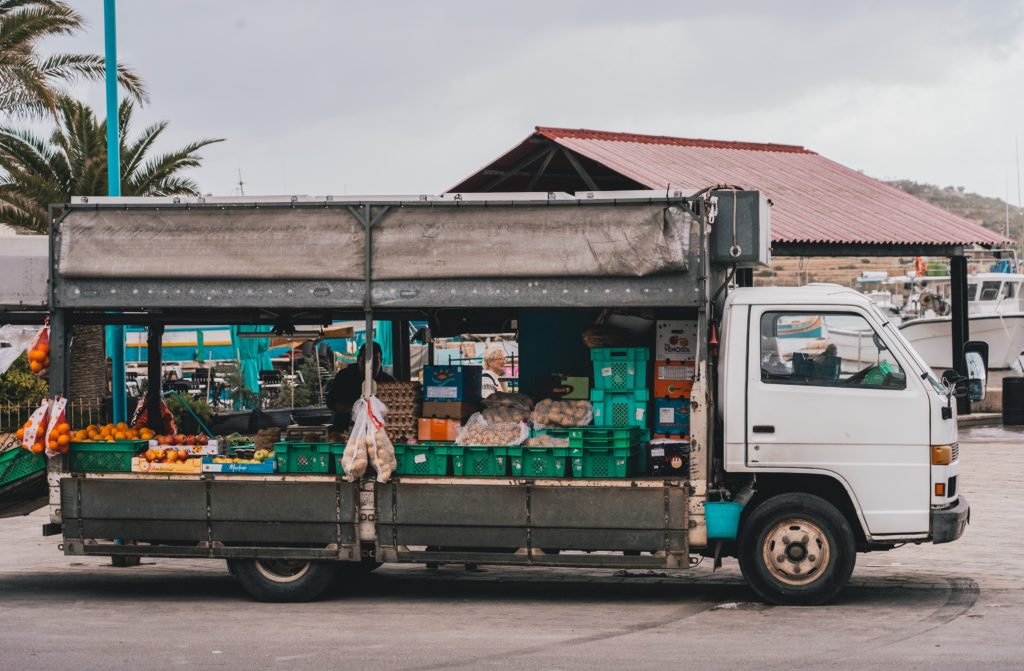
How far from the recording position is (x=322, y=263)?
9406 millimetres

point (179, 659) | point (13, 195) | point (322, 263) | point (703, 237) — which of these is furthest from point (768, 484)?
point (13, 195)

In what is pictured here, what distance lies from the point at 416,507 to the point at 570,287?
2017mm

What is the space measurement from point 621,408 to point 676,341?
683 millimetres

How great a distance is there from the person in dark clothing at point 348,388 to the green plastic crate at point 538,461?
5.87ft

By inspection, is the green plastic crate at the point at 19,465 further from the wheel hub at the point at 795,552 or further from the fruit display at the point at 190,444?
the wheel hub at the point at 795,552

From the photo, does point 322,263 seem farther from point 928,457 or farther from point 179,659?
point 928,457

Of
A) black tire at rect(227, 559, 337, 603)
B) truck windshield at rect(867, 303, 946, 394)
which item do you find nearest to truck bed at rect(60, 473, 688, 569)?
black tire at rect(227, 559, 337, 603)

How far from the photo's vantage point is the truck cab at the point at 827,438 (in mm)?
8914

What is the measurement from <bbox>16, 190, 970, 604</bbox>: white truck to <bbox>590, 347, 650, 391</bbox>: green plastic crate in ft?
1.46

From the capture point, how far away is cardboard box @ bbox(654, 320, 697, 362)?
31.6 ft

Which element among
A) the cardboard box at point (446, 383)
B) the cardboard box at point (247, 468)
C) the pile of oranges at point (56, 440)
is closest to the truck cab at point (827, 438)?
the cardboard box at point (446, 383)

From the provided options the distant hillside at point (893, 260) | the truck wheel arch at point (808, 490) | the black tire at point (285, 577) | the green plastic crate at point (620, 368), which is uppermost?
the distant hillside at point (893, 260)

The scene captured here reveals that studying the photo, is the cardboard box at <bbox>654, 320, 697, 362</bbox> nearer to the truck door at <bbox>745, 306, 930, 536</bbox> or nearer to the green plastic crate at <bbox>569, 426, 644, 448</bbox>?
the truck door at <bbox>745, 306, 930, 536</bbox>

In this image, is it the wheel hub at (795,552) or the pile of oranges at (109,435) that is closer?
the wheel hub at (795,552)
